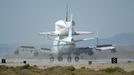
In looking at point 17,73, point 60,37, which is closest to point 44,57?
point 60,37

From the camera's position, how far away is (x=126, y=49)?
16825cm

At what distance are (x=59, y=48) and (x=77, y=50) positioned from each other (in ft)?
19.7

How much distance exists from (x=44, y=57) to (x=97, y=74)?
11107 centimetres

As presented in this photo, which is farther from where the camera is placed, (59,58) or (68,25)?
(68,25)

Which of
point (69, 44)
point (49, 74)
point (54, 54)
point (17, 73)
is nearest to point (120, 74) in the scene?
point (49, 74)

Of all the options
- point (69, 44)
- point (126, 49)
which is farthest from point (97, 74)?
point (126, 49)

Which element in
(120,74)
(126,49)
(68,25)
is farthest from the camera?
(126,49)

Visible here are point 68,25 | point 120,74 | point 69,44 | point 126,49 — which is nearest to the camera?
point 120,74

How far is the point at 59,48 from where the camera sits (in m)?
142

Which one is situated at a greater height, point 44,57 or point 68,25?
point 68,25

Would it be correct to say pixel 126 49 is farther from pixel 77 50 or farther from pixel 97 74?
pixel 97 74

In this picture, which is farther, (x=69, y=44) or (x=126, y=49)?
(x=126, y=49)

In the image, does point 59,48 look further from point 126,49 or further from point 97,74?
point 97,74

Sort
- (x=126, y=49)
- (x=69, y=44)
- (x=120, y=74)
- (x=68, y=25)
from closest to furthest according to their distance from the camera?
(x=120, y=74) < (x=69, y=44) < (x=68, y=25) < (x=126, y=49)
